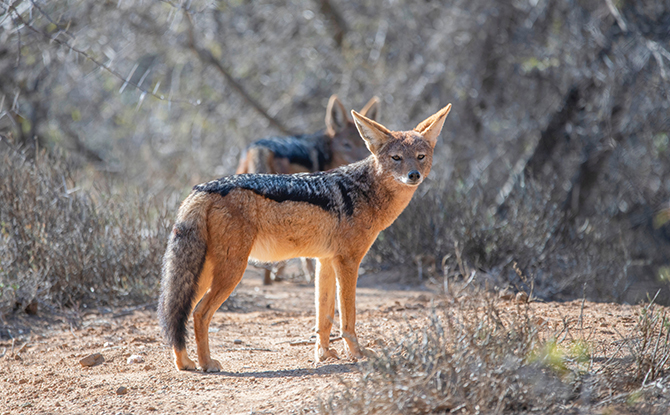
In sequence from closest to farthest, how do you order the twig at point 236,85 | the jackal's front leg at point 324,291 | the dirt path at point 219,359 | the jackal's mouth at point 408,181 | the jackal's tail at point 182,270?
the dirt path at point 219,359 < the jackal's tail at point 182,270 < the jackal's mouth at point 408,181 < the jackal's front leg at point 324,291 < the twig at point 236,85

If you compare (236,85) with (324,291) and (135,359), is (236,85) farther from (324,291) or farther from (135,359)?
(135,359)

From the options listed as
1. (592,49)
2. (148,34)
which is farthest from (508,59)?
(148,34)

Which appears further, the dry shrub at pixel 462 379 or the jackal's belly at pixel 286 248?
the jackal's belly at pixel 286 248

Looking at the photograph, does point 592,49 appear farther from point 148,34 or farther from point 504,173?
point 148,34

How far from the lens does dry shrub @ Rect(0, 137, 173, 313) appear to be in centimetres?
643

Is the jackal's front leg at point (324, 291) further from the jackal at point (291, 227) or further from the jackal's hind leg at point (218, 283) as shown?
the jackal's hind leg at point (218, 283)

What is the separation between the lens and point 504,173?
10922mm

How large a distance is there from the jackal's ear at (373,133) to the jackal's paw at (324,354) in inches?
66.4

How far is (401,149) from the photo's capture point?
522cm

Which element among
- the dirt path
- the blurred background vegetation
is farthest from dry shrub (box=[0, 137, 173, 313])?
the dirt path

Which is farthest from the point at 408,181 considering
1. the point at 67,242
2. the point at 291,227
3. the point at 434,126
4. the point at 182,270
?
the point at 67,242

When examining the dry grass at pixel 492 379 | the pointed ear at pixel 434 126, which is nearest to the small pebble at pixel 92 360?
the dry grass at pixel 492 379

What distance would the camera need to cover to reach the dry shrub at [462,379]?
3.28m

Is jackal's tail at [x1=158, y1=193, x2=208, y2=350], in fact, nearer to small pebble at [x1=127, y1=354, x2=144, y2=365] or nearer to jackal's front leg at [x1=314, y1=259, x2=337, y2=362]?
small pebble at [x1=127, y1=354, x2=144, y2=365]
